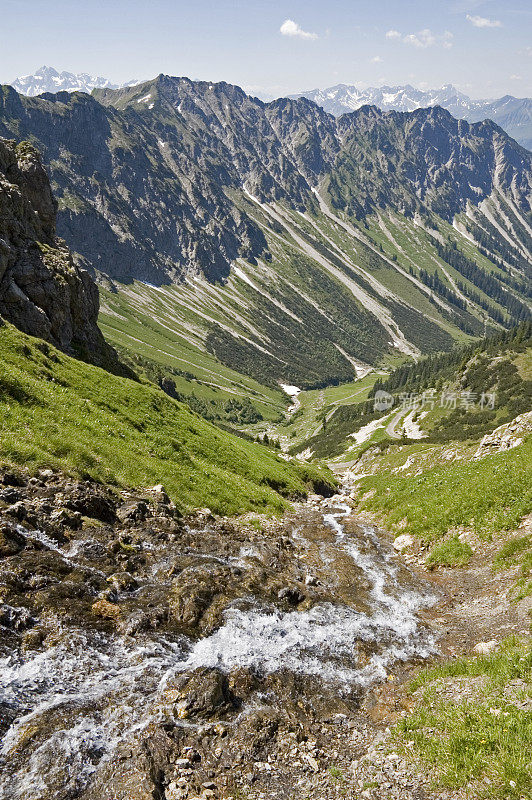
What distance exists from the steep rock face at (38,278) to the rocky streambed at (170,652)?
31.6 metres

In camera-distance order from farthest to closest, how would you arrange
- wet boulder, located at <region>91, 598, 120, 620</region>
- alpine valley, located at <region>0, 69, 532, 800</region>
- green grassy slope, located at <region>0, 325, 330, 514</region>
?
green grassy slope, located at <region>0, 325, 330, 514</region> → wet boulder, located at <region>91, 598, 120, 620</region> → alpine valley, located at <region>0, 69, 532, 800</region>

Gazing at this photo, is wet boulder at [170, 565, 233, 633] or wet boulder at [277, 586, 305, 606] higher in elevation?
wet boulder at [170, 565, 233, 633]

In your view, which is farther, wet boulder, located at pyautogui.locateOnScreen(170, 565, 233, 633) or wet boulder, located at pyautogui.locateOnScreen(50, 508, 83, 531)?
wet boulder, located at pyautogui.locateOnScreen(50, 508, 83, 531)

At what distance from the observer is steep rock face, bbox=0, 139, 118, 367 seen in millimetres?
47000

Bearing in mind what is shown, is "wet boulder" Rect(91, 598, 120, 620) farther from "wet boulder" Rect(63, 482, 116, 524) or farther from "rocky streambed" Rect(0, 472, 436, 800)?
"wet boulder" Rect(63, 482, 116, 524)

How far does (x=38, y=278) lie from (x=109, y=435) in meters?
33.5

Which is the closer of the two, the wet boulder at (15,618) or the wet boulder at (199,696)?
the wet boulder at (199,696)

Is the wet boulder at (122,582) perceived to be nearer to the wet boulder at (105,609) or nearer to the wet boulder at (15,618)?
the wet boulder at (105,609)

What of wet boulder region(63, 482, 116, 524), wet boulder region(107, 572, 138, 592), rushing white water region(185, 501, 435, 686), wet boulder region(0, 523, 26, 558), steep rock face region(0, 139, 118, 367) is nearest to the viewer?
rushing white water region(185, 501, 435, 686)

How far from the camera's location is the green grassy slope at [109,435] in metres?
25.9

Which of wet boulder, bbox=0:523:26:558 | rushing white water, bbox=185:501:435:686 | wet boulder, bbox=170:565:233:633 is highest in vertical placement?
wet boulder, bbox=0:523:26:558

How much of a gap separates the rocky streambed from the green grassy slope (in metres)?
2.94

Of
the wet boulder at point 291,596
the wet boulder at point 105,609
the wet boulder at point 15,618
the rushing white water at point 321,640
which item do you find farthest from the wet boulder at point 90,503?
the wet boulder at point 291,596

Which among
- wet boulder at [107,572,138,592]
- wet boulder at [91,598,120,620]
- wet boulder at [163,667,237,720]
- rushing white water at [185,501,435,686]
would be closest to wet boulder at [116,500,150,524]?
wet boulder at [107,572,138,592]
